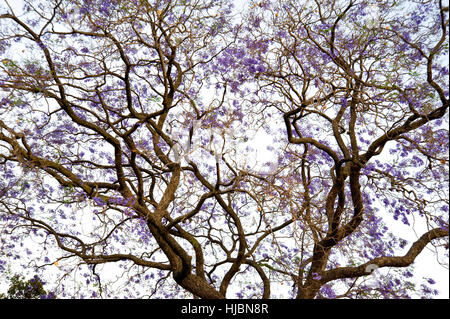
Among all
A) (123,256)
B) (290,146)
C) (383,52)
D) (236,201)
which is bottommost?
(123,256)

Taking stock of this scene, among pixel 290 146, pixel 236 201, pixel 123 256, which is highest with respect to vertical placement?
pixel 290 146

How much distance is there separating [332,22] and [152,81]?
3190mm

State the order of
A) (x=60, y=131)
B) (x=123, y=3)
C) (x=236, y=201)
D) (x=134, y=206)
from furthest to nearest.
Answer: (x=236, y=201), (x=60, y=131), (x=123, y=3), (x=134, y=206)

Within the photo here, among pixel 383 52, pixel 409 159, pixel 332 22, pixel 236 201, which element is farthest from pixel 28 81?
pixel 409 159

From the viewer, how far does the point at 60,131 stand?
20.6 feet

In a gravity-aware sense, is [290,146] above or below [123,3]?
below

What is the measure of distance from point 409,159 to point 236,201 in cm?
301

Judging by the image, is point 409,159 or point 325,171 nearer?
point 409,159

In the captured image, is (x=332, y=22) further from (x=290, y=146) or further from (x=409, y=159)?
(x=409, y=159)

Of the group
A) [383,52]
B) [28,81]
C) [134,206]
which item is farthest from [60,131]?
[383,52]

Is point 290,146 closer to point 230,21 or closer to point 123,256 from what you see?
point 230,21

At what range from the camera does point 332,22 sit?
19.5 feet
